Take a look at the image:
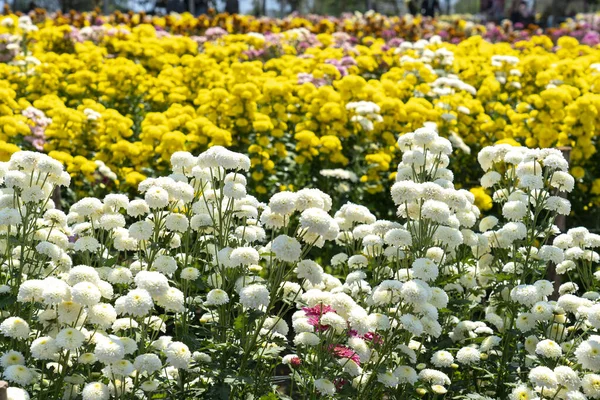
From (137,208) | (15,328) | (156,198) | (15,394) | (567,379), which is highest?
(156,198)

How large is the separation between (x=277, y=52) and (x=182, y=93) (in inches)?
155

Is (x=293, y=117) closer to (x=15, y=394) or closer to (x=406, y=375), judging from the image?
(x=406, y=375)

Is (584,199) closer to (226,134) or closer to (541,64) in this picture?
(541,64)

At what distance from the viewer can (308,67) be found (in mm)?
8289

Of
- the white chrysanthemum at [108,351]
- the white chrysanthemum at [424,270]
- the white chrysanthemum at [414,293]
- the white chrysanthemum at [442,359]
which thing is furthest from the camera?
the white chrysanthemum at [442,359]

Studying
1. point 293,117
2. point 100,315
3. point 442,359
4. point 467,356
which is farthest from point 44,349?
point 293,117

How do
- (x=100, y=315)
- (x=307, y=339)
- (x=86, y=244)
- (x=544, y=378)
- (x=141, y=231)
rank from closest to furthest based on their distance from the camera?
1. (x=100, y=315)
2. (x=544, y=378)
3. (x=307, y=339)
4. (x=141, y=231)
5. (x=86, y=244)

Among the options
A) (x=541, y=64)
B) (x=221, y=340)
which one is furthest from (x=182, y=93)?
(x=221, y=340)

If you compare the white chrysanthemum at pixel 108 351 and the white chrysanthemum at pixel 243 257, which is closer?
the white chrysanthemum at pixel 108 351

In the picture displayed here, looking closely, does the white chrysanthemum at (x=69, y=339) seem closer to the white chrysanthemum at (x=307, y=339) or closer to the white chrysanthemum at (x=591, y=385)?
the white chrysanthemum at (x=307, y=339)

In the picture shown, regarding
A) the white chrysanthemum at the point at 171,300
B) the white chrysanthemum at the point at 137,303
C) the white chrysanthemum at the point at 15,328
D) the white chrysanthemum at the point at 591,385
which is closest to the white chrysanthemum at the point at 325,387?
the white chrysanthemum at the point at 171,300

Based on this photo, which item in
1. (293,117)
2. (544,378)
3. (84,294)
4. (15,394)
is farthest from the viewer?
(293,117)

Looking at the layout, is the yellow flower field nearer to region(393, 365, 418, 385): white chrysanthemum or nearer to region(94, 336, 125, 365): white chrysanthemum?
region(393, 365, 418, 385): white chrysanthemum

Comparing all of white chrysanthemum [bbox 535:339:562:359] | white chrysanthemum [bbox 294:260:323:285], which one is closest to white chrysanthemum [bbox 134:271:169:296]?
white chrysanthemum [bbox 294:260:323:285]
